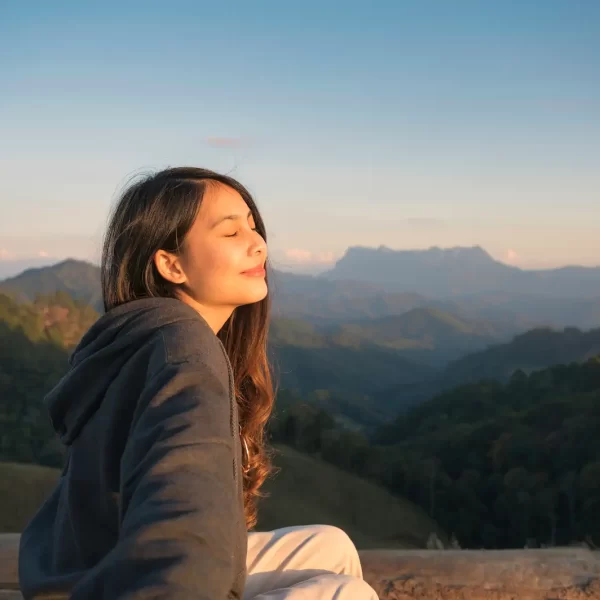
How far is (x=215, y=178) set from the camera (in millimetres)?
1842

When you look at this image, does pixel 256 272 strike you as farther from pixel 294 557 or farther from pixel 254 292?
pixel 294 557

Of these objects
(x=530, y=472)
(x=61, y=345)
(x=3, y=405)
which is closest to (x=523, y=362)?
(x=530, y=472)

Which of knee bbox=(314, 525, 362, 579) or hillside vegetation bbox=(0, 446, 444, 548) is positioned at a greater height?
knee bbox=(314, 525, 362, 579)

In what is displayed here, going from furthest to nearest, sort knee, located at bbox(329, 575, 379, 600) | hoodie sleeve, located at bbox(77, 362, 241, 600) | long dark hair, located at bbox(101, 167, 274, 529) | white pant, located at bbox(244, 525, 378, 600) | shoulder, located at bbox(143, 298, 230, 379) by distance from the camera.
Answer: white pant, located at bbox(244, 525, 378, 600) < long dark hair, located at bbox(101, 167, 274, 529) < knee, located at bbox(329, 575, 379, 600) < shoulder, located at bbox(143, 298, 230, 379) < hoodie sleeve, located at bbox(77, 362, 241, 600)

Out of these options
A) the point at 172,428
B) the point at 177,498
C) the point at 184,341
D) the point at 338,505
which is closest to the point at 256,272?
the point at 184,341

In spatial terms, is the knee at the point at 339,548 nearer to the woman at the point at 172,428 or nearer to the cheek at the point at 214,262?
the woman at the point at 172,428

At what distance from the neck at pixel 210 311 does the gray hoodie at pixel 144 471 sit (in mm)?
251

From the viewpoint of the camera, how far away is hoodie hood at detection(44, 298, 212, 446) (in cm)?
144

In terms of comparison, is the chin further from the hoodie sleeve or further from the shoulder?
the hoodie sleeve

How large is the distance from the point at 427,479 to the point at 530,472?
13.3 ft

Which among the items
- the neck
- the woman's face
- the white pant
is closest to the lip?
the woman's face

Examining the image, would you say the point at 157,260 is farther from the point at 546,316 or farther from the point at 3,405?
the point at 546,316

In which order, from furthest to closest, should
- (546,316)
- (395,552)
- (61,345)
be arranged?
1. (546,316)
2. (61,345)
3. (395,552)

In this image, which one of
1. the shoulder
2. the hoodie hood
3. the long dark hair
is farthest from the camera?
the long dark hair
